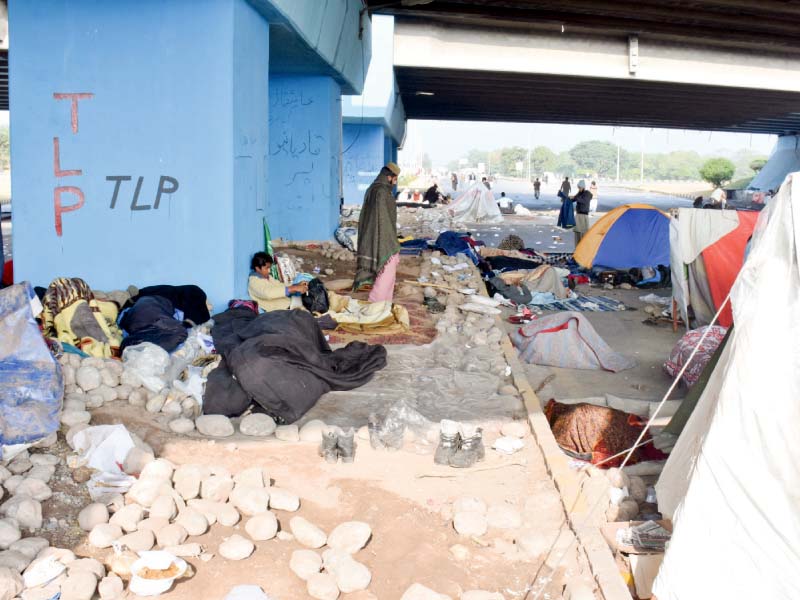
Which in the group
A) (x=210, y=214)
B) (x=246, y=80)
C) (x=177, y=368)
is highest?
(x=246, y=80)

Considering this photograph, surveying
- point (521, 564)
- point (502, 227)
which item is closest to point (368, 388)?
point (521, 564)

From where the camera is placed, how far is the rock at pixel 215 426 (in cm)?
495

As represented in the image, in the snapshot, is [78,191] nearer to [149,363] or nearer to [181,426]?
[149,363]

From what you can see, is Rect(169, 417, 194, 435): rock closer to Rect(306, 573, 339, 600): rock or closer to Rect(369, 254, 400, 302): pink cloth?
Rect(306, 573, 339, 600): rock

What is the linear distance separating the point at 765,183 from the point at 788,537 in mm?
42302

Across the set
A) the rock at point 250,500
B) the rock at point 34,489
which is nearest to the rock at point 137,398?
the rock at point 34,489

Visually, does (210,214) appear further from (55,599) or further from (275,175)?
(275,175)

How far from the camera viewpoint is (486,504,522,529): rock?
4.00 m

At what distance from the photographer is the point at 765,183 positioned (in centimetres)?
4109

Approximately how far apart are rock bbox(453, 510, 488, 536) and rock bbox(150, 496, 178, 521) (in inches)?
54.5

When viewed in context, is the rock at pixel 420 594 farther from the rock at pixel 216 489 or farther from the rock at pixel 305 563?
the rock at pixel 216 489

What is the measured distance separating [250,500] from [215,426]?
41.0 inches

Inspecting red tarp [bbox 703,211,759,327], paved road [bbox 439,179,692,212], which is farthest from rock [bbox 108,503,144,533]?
paved road [bbox 439,179,692,212]

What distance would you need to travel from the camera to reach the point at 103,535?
11.8 ft
